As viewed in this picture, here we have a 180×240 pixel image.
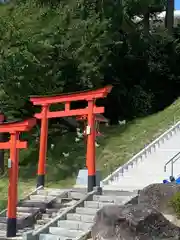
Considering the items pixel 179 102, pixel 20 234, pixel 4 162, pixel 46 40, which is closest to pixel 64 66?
pixel 46 40

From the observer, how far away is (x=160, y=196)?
14062 millimetres

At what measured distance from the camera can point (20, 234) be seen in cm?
1453

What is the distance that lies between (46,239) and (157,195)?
125 inches

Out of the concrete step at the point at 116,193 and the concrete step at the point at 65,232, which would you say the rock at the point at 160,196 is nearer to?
the concrete step at the point at 116,193

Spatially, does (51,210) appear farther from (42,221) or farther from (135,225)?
(135,225)

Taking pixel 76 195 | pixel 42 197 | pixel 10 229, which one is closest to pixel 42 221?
pixel 10 229

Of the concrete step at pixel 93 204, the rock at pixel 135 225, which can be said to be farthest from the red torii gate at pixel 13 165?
the rock at pixel 135 225

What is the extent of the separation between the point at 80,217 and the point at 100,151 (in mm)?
8358

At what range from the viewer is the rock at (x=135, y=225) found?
1199 cm

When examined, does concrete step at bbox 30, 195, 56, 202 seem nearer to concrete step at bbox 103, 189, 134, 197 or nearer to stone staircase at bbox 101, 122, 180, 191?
concrete step at bbox 103, 189, 134, 197

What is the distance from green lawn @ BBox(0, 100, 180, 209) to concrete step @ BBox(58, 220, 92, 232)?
368 cm

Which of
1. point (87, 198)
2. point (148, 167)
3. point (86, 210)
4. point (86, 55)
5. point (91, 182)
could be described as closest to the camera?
point (86, 210)

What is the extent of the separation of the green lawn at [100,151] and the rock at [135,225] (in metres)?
6.02

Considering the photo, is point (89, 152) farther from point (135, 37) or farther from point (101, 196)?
point (135, 37)
